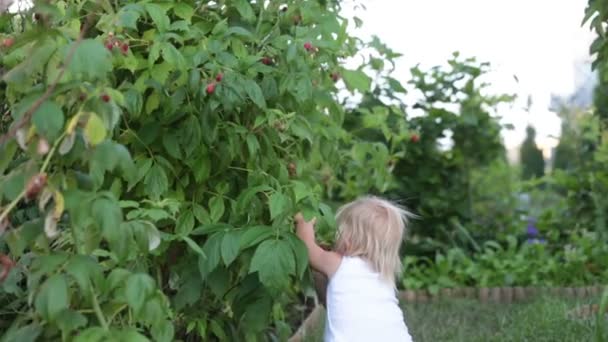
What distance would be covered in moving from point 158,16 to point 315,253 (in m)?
0.95

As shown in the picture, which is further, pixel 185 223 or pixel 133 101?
pixel 185 223

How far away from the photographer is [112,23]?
2551mm

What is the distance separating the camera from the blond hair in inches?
126

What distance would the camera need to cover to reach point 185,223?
296 cm

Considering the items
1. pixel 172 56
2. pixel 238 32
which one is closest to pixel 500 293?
pixel 238 32

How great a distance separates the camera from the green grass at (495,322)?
14.0ft

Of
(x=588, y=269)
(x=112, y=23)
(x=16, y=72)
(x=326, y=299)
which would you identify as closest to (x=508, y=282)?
(x=588, y=269)

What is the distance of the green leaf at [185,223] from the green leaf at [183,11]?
0.65m

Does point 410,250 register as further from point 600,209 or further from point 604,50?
point 604,50

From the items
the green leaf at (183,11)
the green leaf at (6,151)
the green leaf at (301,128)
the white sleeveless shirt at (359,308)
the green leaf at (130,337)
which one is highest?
the green leaf at (183,11)

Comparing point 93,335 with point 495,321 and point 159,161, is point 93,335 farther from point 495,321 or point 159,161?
point 495,321

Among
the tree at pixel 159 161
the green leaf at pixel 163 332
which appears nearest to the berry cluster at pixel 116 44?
the tree at pixel 159 161

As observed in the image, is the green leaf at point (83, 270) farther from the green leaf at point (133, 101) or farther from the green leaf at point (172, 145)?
the green leaf at point (172, 145)

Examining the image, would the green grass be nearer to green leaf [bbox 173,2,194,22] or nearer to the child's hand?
the child's hand
